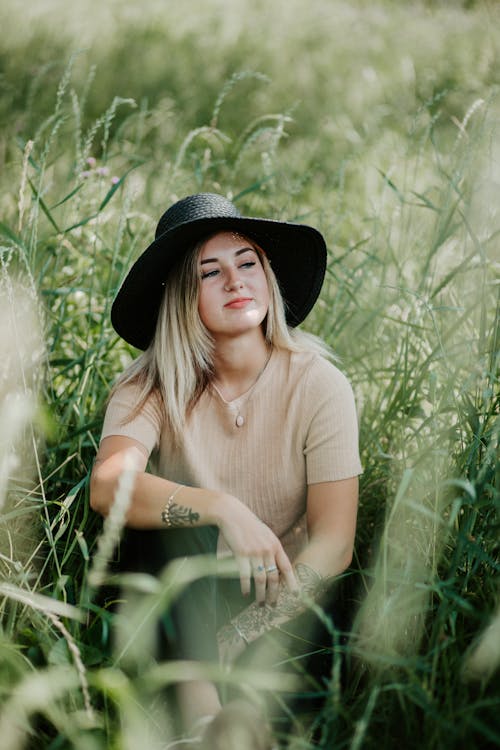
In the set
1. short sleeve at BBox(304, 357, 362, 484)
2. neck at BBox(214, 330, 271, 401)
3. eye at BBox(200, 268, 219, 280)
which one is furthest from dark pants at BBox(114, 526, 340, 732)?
eye at BBox(200, 268, 219, 280)

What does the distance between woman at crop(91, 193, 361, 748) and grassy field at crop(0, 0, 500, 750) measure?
15cm

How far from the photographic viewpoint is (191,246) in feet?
6.88

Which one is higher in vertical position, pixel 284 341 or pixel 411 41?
pixel 411 41

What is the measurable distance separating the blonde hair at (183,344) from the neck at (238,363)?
3cm

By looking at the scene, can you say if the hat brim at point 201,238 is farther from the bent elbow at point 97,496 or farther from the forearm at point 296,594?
the forearm at point 296,594

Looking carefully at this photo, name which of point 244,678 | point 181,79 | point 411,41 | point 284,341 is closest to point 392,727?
point 244,678

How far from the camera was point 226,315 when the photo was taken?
6.70 ft

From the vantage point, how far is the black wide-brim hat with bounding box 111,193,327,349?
202 cm

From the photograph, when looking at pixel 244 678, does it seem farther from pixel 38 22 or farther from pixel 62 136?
pixel 38 22

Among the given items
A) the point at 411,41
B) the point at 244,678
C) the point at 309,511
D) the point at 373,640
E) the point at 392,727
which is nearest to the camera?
the point at 244,678

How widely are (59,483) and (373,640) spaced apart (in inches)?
42.6

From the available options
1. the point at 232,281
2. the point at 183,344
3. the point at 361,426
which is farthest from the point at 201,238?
the point at 361,426

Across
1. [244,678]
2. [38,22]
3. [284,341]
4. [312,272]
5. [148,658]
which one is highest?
[38,22]

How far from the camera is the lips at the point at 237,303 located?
2027 mm
